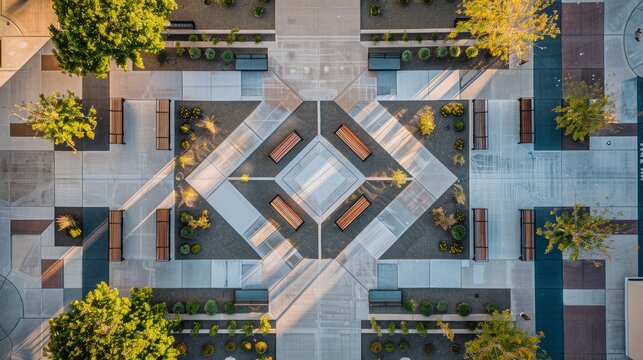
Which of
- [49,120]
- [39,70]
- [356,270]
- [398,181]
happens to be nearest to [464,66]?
[398,181]

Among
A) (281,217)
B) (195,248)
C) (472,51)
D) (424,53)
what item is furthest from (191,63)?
(472,51)

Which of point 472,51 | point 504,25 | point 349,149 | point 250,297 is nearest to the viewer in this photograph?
point 504,25

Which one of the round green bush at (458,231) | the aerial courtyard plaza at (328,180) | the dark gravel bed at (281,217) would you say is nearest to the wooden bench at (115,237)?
the aerial courtyard plaza at (328,180)

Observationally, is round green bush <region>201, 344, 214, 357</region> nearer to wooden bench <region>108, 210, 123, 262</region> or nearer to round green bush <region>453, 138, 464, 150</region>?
wooden bench <region>108, 210, 123, 262</region>

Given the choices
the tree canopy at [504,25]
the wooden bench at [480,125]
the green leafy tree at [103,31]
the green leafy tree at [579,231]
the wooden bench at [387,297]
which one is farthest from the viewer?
the wooden bench at [387,297]

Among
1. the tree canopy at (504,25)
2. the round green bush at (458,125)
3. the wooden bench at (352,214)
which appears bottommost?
the wooden bench at (352,214)

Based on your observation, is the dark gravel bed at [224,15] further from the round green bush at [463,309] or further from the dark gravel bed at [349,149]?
the round green bush at [463,309]

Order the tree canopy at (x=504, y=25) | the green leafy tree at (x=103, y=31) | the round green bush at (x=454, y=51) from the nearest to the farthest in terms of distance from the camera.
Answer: the green leafy tree at (x=103, y=31) → the tree canopy at (x=504, y=25) → the round green bush at (x=454, y=51)

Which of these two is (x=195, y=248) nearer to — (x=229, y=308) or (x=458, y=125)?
(x=229, y=308)
